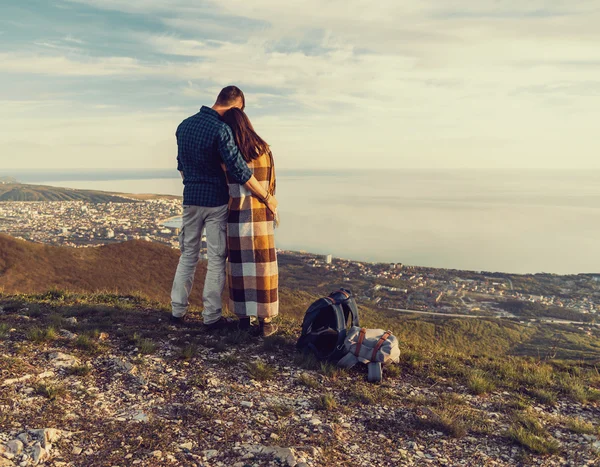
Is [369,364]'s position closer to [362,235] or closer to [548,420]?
[548,420]

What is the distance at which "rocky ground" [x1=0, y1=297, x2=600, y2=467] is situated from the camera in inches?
127

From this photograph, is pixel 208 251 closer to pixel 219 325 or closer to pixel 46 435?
pixel 219 325

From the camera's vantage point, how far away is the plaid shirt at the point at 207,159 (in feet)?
17.2

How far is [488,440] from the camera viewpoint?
3.71 metres

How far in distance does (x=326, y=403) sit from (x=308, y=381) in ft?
1.73

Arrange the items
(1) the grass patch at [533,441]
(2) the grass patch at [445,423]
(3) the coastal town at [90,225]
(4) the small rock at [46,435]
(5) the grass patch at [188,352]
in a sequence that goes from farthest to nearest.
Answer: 1. (3) the coastal town at [90,225]
2. (5) the grass patch at [188,352]
3. (2) the grass patch at [445,423]
4. (1) the grass patch at [533,441]
5. (4) the small rock at [46,435]

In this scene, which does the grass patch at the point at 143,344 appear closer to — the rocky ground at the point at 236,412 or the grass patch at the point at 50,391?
the rocky ground at the point at 236,412

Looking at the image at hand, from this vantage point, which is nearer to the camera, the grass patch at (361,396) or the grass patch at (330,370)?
the grass patch at (361,396)

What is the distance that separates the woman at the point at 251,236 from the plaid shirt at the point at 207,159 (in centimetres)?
16

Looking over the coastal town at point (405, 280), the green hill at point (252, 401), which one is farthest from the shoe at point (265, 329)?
the coastal town at point (405, 280)

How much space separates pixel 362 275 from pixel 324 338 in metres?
45.3

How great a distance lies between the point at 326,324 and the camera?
567 cm

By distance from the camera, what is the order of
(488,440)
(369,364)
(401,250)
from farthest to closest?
(401,250) < (369,364) < (488,440)

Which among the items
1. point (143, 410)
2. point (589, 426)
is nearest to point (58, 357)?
point (143, 410)
